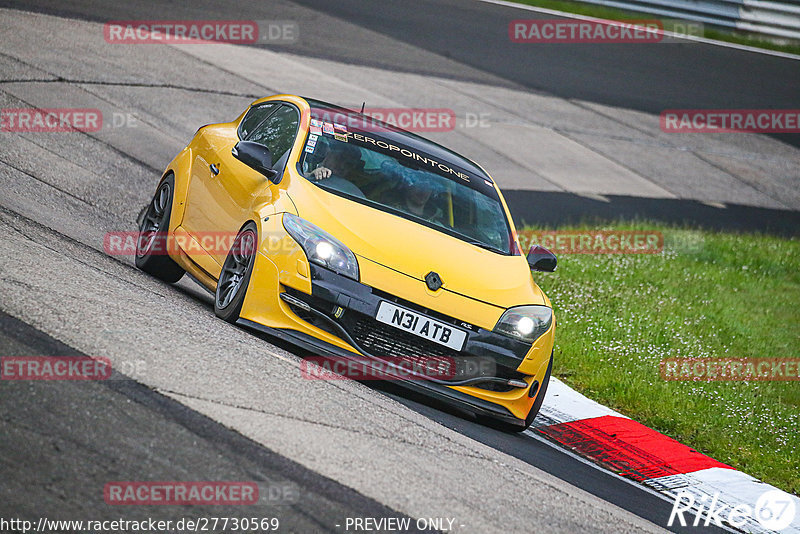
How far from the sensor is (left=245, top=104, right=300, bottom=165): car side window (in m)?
7.27

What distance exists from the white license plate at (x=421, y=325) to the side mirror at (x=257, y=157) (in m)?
1.41

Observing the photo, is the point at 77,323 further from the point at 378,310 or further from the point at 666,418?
the point at 666,418

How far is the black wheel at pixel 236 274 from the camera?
245 inches

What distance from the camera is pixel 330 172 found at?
692cm

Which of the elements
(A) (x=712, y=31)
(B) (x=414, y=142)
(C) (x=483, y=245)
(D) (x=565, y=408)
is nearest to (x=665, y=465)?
(D) (x=565, y=408)

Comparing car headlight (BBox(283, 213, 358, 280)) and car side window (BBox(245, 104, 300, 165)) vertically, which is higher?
car side window (BBox(245, 104, 300, 165))

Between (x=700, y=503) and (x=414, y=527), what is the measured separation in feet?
9.11

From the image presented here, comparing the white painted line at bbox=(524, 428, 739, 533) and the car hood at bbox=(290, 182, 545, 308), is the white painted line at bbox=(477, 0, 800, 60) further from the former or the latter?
the white painted line at bbox=(524, 428, 739, 533)

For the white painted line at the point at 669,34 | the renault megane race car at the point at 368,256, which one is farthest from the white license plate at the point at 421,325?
the white painted line at the point at 669,34

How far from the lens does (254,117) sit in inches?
320

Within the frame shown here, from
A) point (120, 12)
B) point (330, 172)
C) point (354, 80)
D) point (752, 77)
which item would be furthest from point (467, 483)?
point (752, 77)

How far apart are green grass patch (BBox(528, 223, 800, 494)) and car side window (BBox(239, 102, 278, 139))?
10.4ft

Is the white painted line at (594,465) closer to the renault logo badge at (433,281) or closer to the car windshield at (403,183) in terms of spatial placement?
the car windshield at (403,183)

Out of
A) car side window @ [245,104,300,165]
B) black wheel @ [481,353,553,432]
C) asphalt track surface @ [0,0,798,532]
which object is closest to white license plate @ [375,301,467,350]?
asphalt track surface @ [0,0,798,532]
